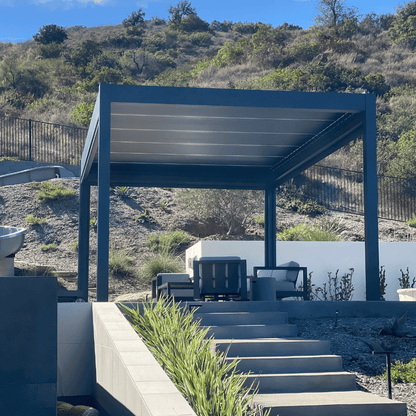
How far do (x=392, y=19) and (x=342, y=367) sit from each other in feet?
140

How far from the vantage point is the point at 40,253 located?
17.2 metres

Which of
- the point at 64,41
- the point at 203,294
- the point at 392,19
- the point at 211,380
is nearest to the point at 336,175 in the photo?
the point at 203,294

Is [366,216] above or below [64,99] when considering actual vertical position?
below

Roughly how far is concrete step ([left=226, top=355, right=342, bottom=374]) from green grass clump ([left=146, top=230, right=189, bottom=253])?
12213 mm

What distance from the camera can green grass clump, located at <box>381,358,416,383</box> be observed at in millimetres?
5082

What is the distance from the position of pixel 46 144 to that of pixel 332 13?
26674 mm

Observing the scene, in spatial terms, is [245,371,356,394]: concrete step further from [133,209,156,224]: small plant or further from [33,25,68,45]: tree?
[33,25,68,45]: tree

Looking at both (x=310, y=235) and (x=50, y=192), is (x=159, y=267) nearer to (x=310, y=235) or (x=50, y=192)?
(x=310, y=235)

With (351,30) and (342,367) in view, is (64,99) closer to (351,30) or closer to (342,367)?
(351,30)

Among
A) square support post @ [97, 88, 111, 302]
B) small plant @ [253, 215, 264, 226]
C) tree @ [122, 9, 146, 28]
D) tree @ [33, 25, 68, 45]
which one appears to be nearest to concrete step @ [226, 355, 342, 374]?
square support post @ [97, 88, 111, 302]

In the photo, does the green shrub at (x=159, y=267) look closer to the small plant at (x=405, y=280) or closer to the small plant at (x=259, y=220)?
the small plant at (x=405, y=280)

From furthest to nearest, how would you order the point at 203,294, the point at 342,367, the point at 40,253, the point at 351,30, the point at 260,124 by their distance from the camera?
the point at 351,30 → the point at 40,253 → the point at 260,124 → the point at 203,294 → the point at 342,367

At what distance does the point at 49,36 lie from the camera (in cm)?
4128

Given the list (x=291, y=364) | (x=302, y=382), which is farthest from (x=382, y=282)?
(x=302, y=382)
